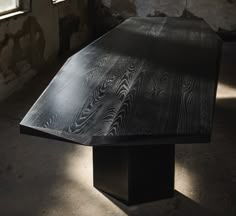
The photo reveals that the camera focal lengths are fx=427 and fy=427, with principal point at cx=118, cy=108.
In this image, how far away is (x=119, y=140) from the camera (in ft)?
4.68

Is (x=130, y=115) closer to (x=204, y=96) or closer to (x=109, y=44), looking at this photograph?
(x=204, y=96)

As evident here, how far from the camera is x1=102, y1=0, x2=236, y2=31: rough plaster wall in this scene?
5387 mm

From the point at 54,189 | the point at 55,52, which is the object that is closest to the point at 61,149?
the point at 54,189

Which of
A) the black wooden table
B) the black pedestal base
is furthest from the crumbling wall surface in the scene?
the black pedestal base

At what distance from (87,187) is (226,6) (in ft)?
12.7

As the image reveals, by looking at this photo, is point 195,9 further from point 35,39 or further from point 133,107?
point 133,107

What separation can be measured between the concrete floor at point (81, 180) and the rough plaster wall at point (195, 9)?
2625 mm

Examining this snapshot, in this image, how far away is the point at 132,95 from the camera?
1.78 metres

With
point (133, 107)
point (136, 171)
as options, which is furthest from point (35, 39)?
point (133, 107)

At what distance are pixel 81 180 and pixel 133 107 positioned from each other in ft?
2.64

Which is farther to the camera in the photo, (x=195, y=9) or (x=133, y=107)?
(x=195, y=9)

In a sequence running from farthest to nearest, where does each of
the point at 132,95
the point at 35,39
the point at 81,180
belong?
the point at 35,39
the point at 81,180
the point at 132,95

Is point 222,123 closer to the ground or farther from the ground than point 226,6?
closer to the ground

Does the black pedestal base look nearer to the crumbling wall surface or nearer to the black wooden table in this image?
the black wooden table
